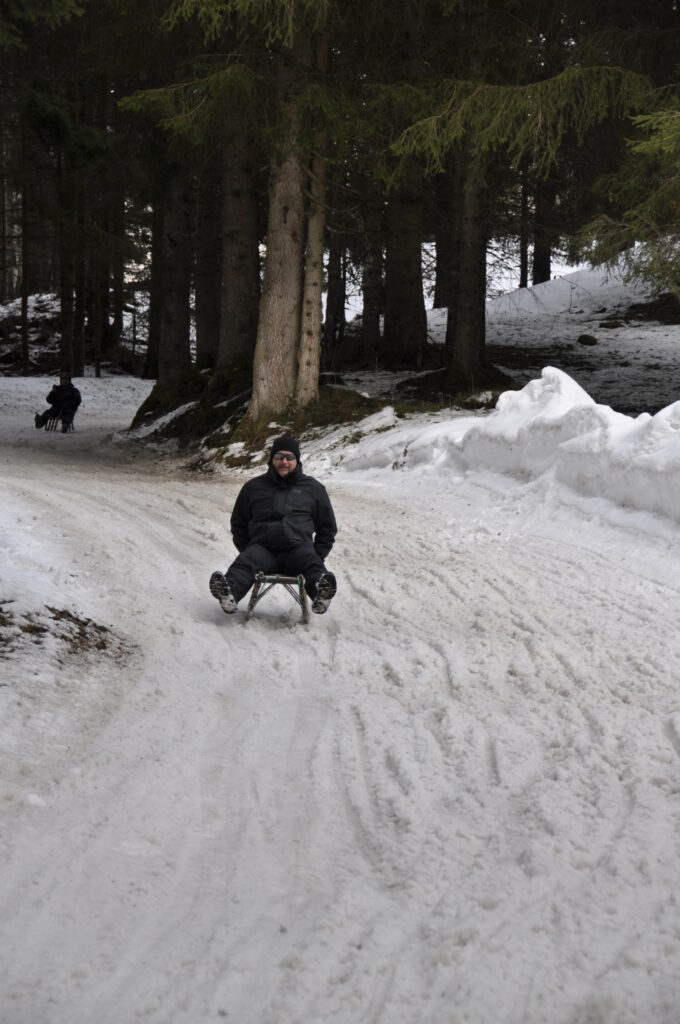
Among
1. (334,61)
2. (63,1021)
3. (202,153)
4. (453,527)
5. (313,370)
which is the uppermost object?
(334,61)

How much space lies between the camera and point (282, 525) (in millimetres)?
6602

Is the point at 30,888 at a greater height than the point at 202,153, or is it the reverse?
the point at 202,153

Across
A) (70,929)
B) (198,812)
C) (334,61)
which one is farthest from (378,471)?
(70,929)

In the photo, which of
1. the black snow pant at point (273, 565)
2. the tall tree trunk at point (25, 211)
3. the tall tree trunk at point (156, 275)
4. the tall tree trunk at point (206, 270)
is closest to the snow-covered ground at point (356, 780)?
the black snow pant at point (273, 565)

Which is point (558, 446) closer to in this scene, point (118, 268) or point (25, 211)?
point (118, 268)

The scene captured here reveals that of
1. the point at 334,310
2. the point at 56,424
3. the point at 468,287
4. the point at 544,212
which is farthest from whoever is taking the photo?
the point at 334,310

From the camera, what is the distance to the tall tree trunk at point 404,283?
71.7ft

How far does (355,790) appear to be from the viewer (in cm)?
386

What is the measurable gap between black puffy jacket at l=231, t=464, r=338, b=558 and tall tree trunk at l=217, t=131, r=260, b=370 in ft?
37.4

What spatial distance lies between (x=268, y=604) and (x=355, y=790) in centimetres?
320

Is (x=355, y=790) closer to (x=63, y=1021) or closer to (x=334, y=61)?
(x=63, y=1021)

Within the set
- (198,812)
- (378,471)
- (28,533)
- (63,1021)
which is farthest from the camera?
(378,471)

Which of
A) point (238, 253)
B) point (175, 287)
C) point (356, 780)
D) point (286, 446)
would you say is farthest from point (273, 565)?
point (175, 287)

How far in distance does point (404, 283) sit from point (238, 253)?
6.57 m
